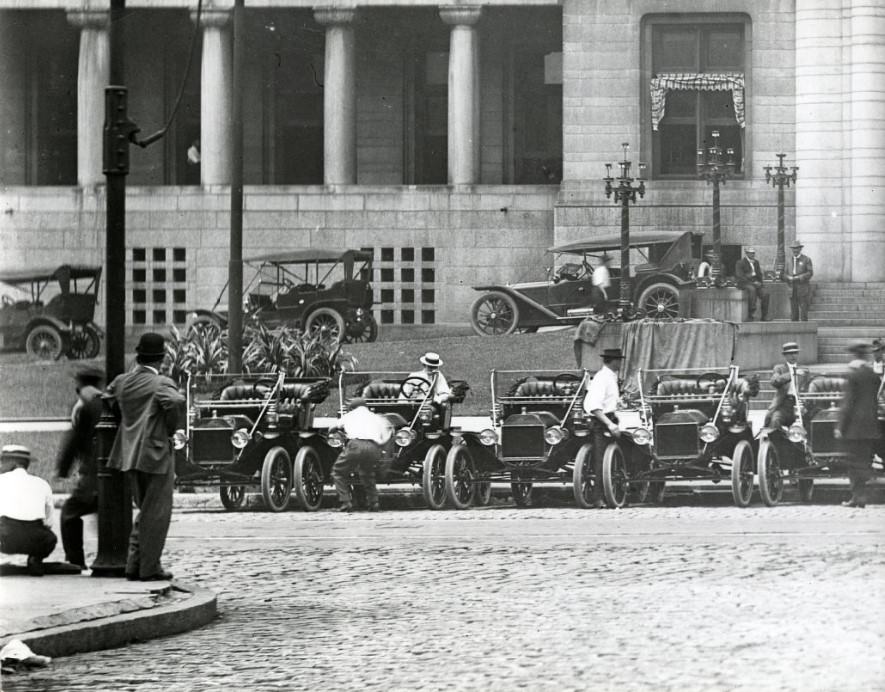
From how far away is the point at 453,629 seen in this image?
970cm

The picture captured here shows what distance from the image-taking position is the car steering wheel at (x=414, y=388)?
1803 cm

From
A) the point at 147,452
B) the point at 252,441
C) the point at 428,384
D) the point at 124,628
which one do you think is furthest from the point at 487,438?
the point at 124,628

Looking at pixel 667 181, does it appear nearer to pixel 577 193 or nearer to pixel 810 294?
pixel 577 193

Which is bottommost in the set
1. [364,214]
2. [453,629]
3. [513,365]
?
[453,629]

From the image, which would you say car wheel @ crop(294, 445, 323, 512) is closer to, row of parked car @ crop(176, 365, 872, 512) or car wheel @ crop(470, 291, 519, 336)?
row of parked car @ crop(176, 365, 872, 512)

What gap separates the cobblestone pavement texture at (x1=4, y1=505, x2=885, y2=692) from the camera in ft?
27.2

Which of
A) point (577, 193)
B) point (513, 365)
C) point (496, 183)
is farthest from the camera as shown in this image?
point (496, 183)

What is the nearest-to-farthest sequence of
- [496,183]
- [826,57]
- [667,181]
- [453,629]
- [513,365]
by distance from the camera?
[453,629]
[513,365]
[826,57]
[667,181]
[496,183]

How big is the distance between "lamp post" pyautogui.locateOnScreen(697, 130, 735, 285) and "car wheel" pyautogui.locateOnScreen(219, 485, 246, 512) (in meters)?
13.9

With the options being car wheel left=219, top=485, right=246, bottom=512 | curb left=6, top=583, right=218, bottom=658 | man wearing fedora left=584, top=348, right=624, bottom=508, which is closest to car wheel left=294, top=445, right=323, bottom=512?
car wheel left=219, top=485, right=246, bottom=512

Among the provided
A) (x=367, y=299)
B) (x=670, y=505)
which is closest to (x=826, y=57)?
(x=367, y=299)

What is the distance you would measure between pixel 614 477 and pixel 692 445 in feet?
2.92

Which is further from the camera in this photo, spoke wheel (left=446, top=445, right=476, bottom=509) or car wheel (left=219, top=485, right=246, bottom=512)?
car wheel (left=219, top=485, right=246, bottom=512)

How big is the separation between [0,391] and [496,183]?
14.3 metres
